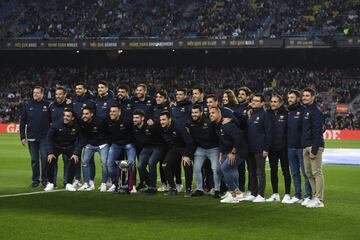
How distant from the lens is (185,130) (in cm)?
1367

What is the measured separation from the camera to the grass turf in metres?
9.35

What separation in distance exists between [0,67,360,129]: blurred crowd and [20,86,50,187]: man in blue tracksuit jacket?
29.0 metres

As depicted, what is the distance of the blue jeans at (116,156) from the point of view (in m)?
14.2

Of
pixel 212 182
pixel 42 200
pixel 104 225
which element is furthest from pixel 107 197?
pixel 104 225

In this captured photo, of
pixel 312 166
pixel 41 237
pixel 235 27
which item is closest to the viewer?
pixel 41 237

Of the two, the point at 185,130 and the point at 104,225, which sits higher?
the point at 185,130

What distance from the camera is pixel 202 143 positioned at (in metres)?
13.6

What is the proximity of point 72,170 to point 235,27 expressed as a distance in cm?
3621

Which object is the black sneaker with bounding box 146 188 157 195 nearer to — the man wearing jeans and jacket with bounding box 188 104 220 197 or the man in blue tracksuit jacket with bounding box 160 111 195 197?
the man in blue tracksuit jacket with bounding box 160 111 195 197

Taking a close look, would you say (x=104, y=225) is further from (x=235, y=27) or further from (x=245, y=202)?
(x=235, y=27)

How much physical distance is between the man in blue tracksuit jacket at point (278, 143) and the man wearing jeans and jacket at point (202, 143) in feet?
3.56

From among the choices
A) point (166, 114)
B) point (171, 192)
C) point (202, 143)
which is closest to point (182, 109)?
point (166, 114)

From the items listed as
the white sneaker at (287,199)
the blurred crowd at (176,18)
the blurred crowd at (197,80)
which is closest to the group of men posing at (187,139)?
the white sneaker at (287,199)

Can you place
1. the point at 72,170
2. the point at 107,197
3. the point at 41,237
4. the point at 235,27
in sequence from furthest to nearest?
the point at 235,27 < the point at 72,170 < the point at 107,197 < the point at 41,237
